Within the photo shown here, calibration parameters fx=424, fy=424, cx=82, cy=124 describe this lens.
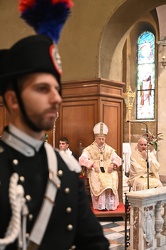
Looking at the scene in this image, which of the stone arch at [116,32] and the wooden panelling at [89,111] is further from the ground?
the stone arch at [116,32]

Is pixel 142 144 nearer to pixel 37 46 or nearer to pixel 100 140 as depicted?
pixel 100 140

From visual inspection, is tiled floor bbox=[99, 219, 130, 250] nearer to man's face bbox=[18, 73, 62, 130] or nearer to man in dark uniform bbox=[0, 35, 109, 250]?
man in dark uniform bbox=[0, 35, 109, 250]

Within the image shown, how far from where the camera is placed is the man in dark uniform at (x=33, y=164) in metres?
1.48

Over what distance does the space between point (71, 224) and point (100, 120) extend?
7.05 meters

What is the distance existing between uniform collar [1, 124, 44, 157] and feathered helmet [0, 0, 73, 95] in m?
0.15

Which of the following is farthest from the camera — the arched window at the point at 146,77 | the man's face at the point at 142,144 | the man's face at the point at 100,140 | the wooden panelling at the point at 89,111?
the arched window at the point at 146,77

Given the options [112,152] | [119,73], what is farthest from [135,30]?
[112,152]

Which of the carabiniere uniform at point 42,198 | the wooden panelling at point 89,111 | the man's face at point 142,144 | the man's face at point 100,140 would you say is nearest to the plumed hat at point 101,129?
the man's face at point 100,140

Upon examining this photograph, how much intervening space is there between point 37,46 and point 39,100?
218 mm

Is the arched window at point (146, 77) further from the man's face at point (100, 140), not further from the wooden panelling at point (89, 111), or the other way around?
the man's face at point (100, 140)

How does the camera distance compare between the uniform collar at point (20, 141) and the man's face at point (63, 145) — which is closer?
the uniform collar at point (20, 141)

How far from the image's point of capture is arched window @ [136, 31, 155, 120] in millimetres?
17766

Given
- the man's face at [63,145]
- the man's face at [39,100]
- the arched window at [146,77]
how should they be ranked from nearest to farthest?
the man's face at [39,100], the man's face at [63,145], the arched window at [146,77]

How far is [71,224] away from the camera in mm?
1627
